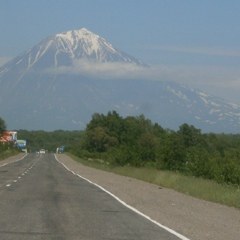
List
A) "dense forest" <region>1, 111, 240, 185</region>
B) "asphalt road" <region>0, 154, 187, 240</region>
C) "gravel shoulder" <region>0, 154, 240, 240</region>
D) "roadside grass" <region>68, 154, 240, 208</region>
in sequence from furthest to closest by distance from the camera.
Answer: "dense forest" <region>1, 111, 240, 185</region> → "roadside grass" <region>68, 154, 240, 208</region> → "gravel shoulder" <region>0, 154, 240, 240</region> → "asphalt road" <region>0, 154, 187, 240</region>

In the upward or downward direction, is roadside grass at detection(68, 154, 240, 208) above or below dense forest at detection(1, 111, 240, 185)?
below

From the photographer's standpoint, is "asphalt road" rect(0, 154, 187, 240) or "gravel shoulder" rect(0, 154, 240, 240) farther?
"gravel shoulder" rect(0, 154, 240, 240)

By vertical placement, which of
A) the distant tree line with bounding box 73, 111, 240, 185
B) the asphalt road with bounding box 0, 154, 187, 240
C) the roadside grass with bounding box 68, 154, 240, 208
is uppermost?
the distant tree line with bounding box 73, 111, 240, 185

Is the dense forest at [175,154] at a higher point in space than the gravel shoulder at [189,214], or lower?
higher

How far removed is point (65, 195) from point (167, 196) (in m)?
4.18

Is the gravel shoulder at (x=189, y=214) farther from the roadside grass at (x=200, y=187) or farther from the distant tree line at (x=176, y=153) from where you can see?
the distant tree line at (x=176, y=153)

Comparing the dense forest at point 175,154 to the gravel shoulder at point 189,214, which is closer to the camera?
the gravel shoulder at point 189,214

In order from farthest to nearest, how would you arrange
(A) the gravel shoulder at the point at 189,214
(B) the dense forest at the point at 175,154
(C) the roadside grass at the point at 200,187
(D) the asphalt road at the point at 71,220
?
(B) the dense forest at the point at 175,154, (C) the roadside grass at the point at 200,187, (A) the gravel shoulder at the point at 189,214, (D) the asphalt road at the point at 71,220

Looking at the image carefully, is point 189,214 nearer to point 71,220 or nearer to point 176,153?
point 71,220

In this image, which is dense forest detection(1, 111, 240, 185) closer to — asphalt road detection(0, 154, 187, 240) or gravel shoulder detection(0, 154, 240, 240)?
gravel shoulder detection(0, 154, 240, 240)

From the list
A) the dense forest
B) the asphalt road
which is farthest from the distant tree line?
the asphalt road

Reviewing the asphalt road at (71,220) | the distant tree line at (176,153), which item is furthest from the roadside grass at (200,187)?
the asphalt road at (71,220)

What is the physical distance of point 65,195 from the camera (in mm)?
26969

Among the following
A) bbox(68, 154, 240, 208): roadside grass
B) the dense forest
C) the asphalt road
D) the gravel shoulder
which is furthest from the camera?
the dense forest
